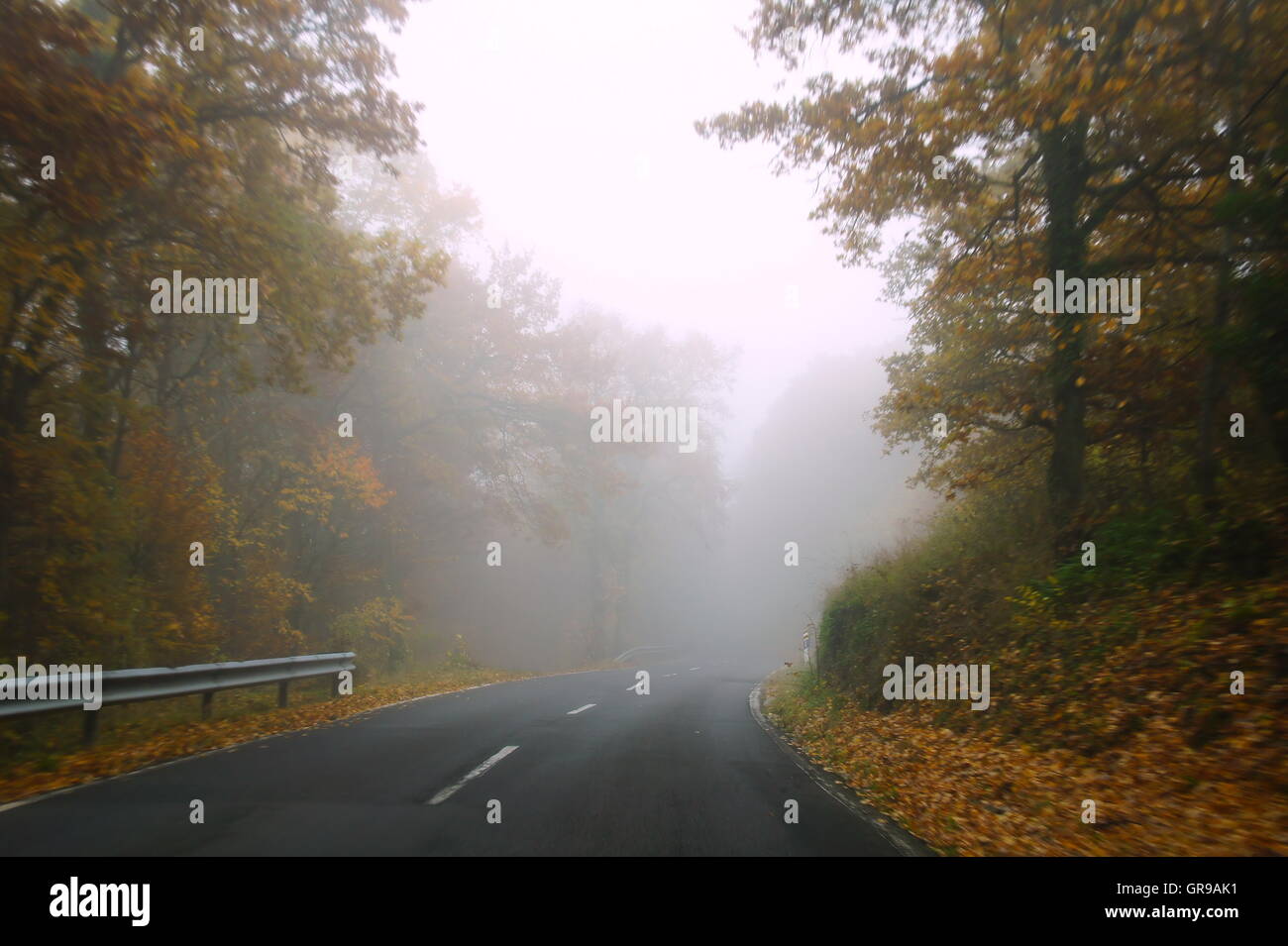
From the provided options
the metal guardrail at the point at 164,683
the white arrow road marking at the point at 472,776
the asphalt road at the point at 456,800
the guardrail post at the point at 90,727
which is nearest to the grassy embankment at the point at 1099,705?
the asphalt road at the point at 456,800

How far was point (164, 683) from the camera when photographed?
28.6 ft

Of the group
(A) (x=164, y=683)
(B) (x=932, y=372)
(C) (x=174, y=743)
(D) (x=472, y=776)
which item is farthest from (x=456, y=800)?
(B) (x=932, y=372)

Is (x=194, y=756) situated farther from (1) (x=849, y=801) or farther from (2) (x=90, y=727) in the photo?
(1) (x=849, y=801)

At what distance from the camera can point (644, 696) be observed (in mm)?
16453

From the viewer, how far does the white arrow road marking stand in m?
6.12

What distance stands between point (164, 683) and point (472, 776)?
14.7 ft

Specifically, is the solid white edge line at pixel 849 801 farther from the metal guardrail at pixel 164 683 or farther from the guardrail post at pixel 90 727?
the guardrail post at pixel 90 727

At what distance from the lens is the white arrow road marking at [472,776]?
612 cm

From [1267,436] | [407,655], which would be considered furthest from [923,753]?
[407,655]

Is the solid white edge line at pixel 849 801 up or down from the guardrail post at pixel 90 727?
down

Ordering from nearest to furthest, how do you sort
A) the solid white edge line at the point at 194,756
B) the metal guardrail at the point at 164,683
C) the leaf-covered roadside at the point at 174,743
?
the solid white edge line at the point at 194,756, the leaf-covered roadside at the point at 174,743, the metal guardrail at the point at 164,683

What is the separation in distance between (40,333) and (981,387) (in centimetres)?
1458

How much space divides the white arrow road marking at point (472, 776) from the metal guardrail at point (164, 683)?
13.1 feet
